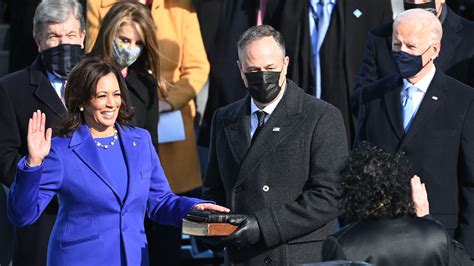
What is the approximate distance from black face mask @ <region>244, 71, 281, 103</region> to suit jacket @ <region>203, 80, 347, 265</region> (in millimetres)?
105

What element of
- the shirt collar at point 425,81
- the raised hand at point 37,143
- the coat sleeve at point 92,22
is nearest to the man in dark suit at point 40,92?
the coat sleeve at point 92,22

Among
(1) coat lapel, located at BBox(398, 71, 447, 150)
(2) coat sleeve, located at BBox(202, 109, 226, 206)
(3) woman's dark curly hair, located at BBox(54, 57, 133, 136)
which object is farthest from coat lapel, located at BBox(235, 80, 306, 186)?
(1) coat lapel, located at BBox(398, 71, 447, 150)

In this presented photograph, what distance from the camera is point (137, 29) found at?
26.8 feet

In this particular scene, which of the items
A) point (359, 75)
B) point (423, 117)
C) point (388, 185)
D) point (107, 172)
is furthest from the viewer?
point (359, 75)

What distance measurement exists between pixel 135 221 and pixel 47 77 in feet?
5.27

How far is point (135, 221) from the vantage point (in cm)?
636

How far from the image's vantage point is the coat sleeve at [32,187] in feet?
19.7

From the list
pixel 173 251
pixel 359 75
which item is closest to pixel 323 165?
pixel 359 75

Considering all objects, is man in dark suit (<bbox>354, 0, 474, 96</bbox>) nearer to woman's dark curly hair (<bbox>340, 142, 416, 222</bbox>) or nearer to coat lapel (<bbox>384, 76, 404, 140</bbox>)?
coat lapel (<bbox>384, 76, 404, 140</bbox>)

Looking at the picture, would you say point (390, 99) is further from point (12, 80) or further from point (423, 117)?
point (12, 80)

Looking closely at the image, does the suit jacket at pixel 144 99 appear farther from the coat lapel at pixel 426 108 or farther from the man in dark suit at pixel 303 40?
the coat lapel at pixel 426 108

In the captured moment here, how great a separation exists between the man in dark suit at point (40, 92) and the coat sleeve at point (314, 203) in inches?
58.2

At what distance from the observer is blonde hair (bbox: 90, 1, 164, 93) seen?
26.7ft

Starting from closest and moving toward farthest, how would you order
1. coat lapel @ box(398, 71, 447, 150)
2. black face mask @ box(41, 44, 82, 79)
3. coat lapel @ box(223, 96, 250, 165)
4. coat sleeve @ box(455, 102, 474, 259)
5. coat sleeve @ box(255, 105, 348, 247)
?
coat sleeve @ box(255, 105, 348, 247)
coat lapel @ box(223, 96, 250, 165)
coat sleeve @ box(455, 102, 474, 259)
coat lapel @ box(398, 71, 447, 150)
black face mask @ box(41, 44, 82, 79)
